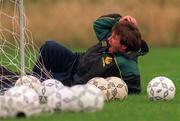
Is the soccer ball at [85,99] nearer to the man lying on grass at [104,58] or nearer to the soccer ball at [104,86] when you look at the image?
the soccer ball at [104,86]

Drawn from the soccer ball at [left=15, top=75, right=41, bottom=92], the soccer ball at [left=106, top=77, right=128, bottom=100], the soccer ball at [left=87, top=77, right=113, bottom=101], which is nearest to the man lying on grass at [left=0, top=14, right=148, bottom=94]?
the soccer ball at [left=106, top=77, right=128, bottom=100]

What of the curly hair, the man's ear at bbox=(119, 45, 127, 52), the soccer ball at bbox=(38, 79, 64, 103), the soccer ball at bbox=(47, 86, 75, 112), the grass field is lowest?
the grass field

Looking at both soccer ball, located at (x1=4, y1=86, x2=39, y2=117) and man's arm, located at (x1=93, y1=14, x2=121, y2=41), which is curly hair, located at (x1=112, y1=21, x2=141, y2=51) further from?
soccer ball, located at (x1=4, y1=86, x2=39, y2=117)

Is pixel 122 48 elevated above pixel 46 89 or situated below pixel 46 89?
above

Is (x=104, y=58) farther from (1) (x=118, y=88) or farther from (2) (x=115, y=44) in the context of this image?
(1) (x=118, y=88)

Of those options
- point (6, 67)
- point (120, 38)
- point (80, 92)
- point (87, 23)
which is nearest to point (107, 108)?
point (80, 92)

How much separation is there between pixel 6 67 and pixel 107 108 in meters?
3.39

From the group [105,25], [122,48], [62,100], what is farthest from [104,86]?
[62,100]

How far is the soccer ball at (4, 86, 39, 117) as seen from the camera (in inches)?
280

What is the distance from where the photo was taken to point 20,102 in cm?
709

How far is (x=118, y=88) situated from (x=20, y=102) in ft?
7.53

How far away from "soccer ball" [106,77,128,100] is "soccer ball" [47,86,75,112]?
73.0 inches

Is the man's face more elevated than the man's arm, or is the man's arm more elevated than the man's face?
the man's arm

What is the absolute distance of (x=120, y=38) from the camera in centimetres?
978
